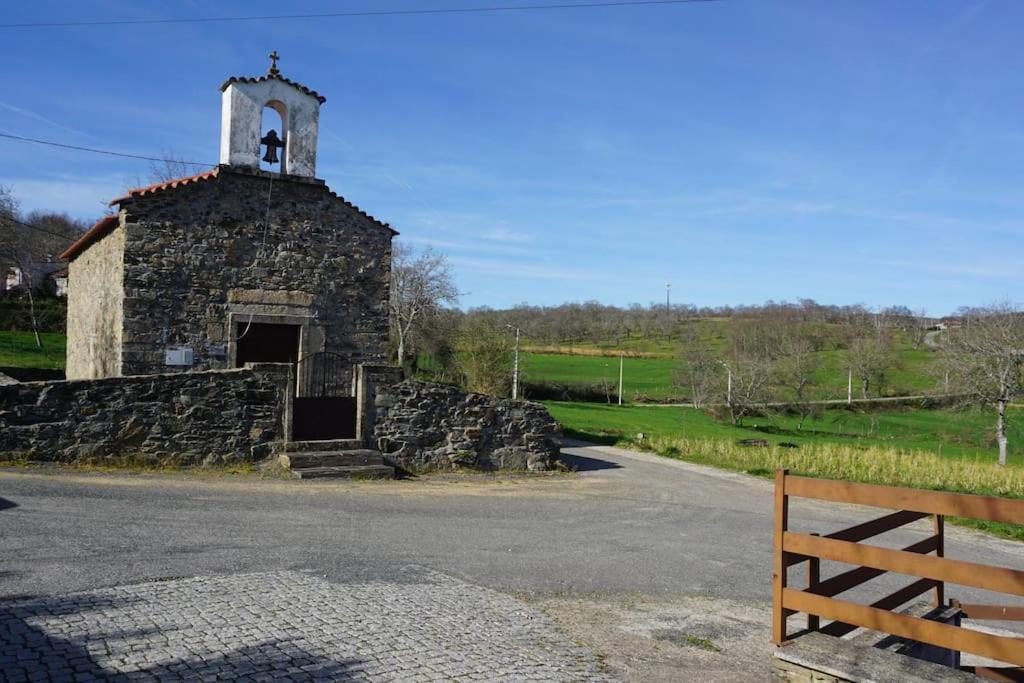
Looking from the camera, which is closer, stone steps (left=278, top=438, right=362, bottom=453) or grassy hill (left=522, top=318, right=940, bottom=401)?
stone steps (left=278, top=438, right=362, bottom=453)

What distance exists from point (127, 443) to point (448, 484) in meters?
5.35

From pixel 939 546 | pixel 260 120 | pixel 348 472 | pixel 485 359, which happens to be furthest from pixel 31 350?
pixel 939 546

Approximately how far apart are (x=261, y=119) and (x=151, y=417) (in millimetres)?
7142

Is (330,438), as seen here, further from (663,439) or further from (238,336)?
(663,439)

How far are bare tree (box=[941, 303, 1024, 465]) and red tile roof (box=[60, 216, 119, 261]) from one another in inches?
1251

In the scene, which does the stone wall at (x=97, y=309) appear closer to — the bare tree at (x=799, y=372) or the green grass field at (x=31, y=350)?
the green grass field at (x=31, y=350)

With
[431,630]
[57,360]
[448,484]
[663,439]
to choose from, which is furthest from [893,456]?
[57,360]

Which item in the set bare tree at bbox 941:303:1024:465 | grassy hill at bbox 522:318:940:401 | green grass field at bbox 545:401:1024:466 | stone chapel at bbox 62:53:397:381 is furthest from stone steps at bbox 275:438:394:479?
grassy hill at bbox 522:318:940:401

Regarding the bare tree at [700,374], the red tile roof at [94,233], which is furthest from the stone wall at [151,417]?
the bare tree at [700,374]

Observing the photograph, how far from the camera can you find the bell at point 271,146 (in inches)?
667

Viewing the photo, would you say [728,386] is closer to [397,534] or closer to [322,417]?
[322,417]

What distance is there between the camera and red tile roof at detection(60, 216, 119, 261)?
16.2 metres

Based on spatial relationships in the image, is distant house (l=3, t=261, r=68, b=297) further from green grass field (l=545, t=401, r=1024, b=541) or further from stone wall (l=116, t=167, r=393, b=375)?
stone wall (l=116, t=167, r=393, b=375)

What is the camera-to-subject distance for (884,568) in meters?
5.11
